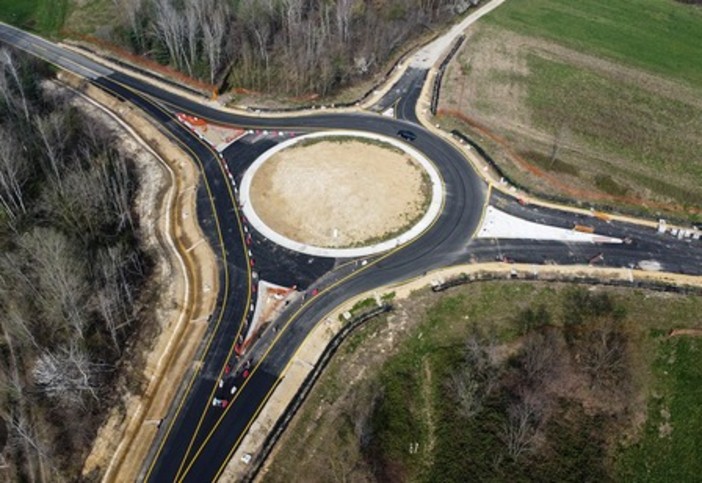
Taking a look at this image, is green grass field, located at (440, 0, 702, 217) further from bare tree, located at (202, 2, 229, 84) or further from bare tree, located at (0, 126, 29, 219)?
bare tree, located at (0, 126, 29, 219)

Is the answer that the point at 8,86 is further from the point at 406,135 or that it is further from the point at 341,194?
the point at 406,135

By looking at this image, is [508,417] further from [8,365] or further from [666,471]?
[8,365]

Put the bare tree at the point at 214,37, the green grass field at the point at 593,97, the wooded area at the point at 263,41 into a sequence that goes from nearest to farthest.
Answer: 1. the green grass field at the point at 593,97
2. the bare tree at the point at 214,37
3. the wooded area at the point at 263,41

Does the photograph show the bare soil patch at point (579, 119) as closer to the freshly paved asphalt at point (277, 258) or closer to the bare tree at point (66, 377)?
the freshly paved asphalt at point (277, 258)

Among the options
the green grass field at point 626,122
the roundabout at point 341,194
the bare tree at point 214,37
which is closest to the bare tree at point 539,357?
the roundabout at point 341,194

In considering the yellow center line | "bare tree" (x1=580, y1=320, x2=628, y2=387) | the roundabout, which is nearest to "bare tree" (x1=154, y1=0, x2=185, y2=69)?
the roundabout

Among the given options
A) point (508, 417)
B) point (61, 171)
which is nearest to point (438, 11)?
point (61, 171)
